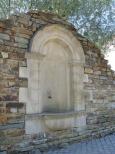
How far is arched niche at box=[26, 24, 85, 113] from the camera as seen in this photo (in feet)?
20.0

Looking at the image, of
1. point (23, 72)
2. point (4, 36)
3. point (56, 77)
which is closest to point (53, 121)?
point (56, 77)

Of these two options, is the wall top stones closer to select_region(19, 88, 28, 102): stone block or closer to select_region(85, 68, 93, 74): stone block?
select_region(19, 88, 28, 102): stone block

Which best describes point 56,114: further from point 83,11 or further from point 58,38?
point 83,11

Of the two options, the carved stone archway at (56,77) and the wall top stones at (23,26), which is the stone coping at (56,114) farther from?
the wall top stones at (23,26)

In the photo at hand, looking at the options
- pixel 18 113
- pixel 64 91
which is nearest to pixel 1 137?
pixel 18 113

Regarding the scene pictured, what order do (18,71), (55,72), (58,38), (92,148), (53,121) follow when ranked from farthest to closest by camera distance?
(55,72), (58,38), (53,121), (92,148), (18,71)

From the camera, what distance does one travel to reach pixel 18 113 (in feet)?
18.6

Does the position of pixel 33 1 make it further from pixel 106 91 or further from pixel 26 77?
pixel 26 77

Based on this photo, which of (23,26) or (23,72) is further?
(23,26)

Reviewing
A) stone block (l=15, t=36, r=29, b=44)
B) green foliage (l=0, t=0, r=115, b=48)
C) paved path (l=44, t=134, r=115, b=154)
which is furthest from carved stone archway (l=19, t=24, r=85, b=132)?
green foliage (l=0, t=0, r=115, b=48)

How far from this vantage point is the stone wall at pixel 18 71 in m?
5.50

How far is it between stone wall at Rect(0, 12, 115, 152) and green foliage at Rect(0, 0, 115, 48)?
150 inches

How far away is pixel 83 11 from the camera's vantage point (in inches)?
448

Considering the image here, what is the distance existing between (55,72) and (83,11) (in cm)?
520
